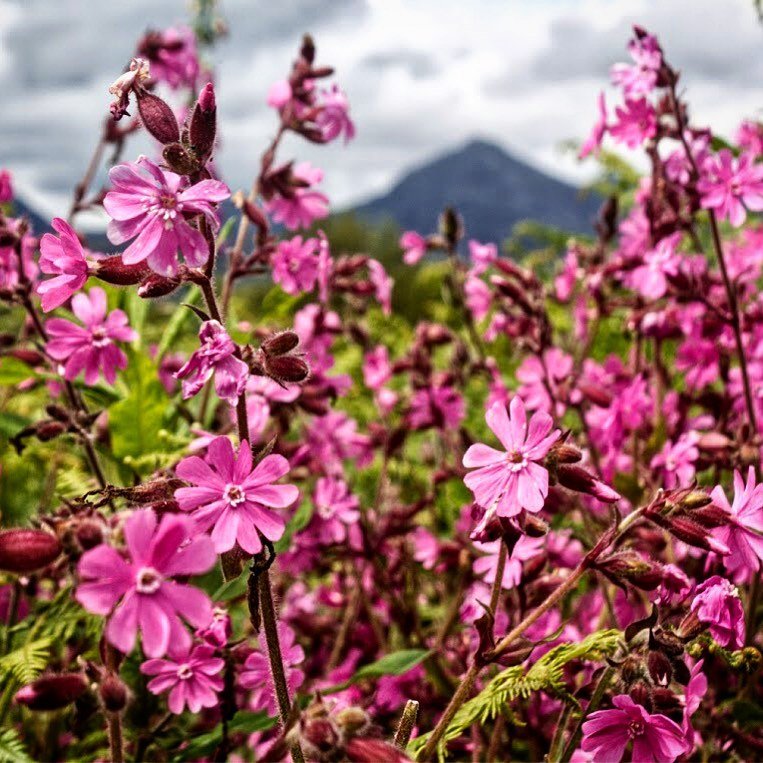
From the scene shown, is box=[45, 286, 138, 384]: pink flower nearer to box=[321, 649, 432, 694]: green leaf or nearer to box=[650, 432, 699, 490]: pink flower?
box=[321, 649, 432, 694]: green leaf

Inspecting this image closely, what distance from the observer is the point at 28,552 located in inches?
35.1

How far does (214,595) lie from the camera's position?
5.79 feet

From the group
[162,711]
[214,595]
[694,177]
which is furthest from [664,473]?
[162,711]

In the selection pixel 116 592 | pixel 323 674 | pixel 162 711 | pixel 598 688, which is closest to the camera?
pixel 116 592

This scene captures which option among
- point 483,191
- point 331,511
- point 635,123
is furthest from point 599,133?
point 483,191

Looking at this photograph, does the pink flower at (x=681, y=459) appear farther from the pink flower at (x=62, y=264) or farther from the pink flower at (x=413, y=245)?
the pink flower at (x=413, y=245)

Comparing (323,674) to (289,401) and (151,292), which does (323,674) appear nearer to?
(289,401)

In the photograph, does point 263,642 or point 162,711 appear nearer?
point 263,642

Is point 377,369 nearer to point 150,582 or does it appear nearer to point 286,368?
point 286,368

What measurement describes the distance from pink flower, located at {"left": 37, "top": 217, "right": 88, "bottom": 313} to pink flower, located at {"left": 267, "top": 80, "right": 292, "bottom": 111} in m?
1.21

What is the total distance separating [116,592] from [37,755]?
4.37ft

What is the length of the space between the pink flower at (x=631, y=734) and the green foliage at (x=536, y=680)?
0.05 metres

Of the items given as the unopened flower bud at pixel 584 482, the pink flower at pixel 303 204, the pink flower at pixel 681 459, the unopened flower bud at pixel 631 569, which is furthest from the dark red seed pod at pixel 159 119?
the pink flower at pixel 681 459

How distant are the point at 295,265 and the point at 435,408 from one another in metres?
0.61
